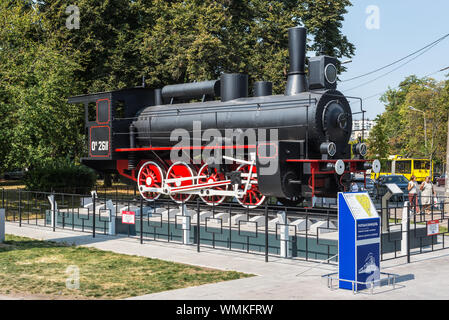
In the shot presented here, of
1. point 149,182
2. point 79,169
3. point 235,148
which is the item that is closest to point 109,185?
point 79,169

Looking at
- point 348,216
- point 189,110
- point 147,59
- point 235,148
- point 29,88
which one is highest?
point 147,59

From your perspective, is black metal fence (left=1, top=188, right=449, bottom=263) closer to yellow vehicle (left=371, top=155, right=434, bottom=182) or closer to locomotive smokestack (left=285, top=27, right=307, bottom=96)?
locomotive smokestack (left=285, top=27, right=307, bottom=96)

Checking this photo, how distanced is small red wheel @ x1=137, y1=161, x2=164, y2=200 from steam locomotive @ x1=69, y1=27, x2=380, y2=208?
4 centimetres

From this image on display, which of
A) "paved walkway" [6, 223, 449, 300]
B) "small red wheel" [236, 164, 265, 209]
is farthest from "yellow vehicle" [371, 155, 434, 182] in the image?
"paved walkway" [6, 223, 449, 300]

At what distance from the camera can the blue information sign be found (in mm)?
8047

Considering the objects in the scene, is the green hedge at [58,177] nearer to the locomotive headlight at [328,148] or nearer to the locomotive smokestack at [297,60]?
the locomotive smokestack at [297,60]

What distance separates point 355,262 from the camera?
800cm

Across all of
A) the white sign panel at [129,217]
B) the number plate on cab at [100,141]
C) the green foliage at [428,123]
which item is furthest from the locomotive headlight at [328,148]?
the green foliage at [428,123]

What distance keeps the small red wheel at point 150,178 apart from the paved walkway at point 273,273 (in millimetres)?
4378

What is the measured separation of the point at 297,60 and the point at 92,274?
29.2ft

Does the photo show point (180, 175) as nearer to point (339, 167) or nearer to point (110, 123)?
point (110, 123)

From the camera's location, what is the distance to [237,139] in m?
15.4

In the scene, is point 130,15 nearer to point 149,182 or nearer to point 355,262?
point 149,182

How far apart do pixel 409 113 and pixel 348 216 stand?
4967 cm
